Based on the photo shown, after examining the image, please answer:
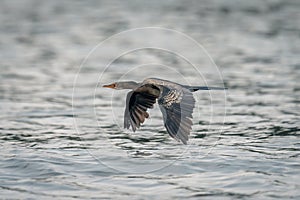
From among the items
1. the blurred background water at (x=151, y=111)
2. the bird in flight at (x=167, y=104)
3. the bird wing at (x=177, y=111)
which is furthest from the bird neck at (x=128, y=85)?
the bird wing at (x=177, y=111)

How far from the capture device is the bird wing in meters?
10.2

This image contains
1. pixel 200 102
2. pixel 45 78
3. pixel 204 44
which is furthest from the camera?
pixel 204 44

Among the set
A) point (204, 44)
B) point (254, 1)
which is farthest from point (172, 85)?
point (254, 1)

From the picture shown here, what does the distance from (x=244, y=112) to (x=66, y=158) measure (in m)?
4.74

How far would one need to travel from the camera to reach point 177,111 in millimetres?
10367

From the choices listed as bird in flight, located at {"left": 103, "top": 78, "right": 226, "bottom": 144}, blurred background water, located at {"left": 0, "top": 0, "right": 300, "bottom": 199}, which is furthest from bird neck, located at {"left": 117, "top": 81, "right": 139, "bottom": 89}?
blurred background water, located at {"left": 0, "top": 0, "right": 300, "bottom": 199}

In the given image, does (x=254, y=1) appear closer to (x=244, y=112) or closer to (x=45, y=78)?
(x=45, y=78)

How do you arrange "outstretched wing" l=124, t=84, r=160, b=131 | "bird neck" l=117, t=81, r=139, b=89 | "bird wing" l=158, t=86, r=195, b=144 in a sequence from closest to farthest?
"bird wing" l=158, t=86, r=195, b=144
"outstretched wing" l=124, t=84, r=160, b=131
"bird neck" l=117, t=81, r=139, b=89

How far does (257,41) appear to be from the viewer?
926 inches

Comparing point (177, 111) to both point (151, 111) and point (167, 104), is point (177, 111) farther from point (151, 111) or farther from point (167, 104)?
point (151, 111)

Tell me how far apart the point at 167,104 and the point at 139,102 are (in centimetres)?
136

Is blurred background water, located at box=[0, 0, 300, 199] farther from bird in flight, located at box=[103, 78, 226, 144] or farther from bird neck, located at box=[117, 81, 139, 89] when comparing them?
bird neck, located at box=[117, 81, 139, 89]

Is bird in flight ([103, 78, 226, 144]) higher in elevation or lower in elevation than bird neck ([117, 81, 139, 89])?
lower

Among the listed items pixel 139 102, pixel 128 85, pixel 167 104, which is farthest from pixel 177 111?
pixel 128 85
